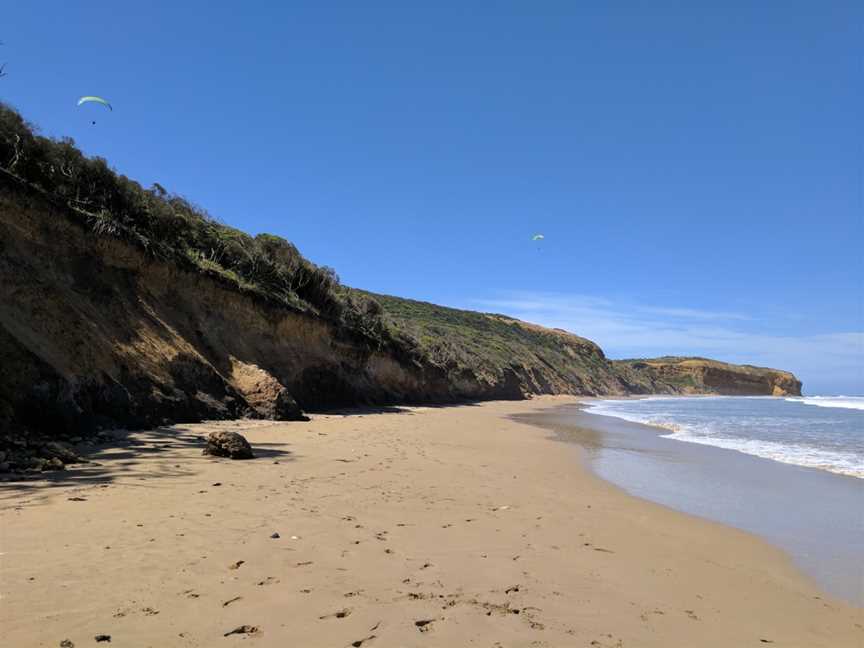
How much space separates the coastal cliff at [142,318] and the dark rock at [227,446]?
1861 mm

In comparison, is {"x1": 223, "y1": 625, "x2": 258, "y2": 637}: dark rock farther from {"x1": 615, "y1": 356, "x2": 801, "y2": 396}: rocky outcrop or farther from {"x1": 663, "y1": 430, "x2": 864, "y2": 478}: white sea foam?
{"x1": 615, "y1": 356, "x2": 801, "y2": 396}: rocky outcrop

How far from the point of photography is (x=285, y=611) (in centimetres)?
316

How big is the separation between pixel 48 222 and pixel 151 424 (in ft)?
17.5

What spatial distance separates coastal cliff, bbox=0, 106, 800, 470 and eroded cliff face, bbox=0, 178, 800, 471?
3 cm

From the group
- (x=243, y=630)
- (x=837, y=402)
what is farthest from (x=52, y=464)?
(x=837, y=402)

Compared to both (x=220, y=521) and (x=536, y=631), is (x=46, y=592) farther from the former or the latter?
(x=536, y=631)

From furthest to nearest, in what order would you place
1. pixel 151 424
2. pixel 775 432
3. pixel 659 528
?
1. pixel 775 432
2. pixel 151 424
3. pixel 659 528

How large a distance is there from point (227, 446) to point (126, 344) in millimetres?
5287

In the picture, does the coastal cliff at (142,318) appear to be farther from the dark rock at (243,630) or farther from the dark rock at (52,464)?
the dark rock at (243,630)

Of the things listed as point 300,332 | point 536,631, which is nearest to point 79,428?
point 536,631

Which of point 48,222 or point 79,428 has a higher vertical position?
point 48,222

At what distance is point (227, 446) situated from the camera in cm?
780

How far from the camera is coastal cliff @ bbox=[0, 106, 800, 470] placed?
8.44 m

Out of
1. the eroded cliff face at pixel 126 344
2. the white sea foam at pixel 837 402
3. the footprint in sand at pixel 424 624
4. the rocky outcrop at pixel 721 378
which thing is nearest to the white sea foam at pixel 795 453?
the footprint in sand at pixel 424 624
